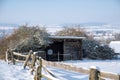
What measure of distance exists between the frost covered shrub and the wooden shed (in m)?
2.15

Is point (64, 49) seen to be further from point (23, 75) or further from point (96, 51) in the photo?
point (23, 75)

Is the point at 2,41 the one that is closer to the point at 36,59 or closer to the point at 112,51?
the point at 112,51

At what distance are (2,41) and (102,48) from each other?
438 inches

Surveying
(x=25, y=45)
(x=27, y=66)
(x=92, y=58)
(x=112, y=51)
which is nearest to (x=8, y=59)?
(x=27, y=66)

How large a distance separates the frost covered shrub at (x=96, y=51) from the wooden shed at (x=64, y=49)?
215 centimetres

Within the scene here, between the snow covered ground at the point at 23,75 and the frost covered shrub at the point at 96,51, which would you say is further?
the frost covered shrub at the point at 96,51

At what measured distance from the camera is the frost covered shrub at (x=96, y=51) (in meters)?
29.2

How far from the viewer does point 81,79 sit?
11469mm

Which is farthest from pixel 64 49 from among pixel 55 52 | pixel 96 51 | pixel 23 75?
pixel 23 75

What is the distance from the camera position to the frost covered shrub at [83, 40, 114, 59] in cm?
2922

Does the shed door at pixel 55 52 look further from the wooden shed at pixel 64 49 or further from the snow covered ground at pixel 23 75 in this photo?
the snow covered ground at pixel 23 75

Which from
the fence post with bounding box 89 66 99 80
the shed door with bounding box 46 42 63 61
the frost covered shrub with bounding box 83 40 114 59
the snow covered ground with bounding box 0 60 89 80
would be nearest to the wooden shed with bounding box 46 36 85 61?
the shed door with bounding box 46 42 63 61

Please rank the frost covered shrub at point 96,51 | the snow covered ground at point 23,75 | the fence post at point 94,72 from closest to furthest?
the fence post at point 94,72, the snow covered ground at point 23,75, the frost covered shrub at point 96,51

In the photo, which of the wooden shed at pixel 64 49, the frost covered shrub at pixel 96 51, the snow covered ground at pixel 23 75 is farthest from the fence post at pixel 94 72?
the frost covered shrub at pixel 96 51
